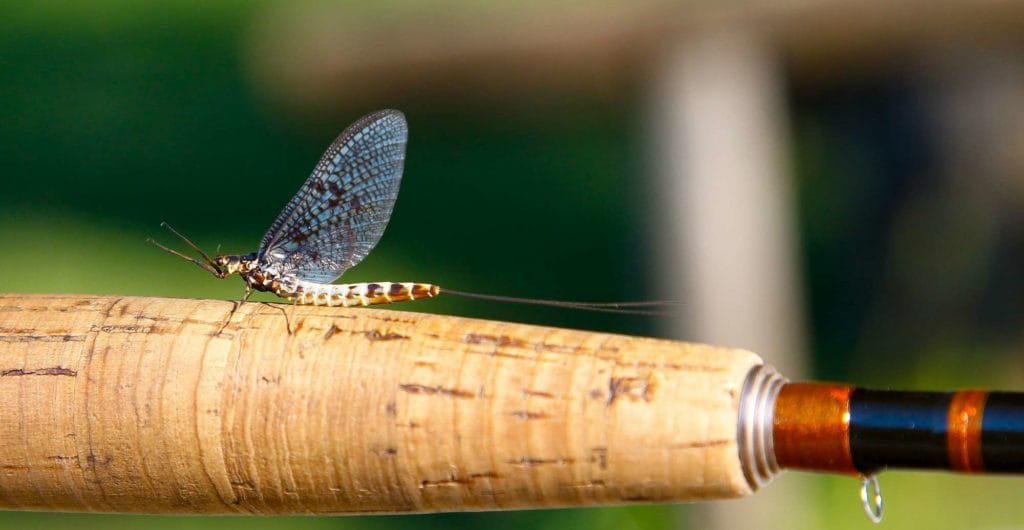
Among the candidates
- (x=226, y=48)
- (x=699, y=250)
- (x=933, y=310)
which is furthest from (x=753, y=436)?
(x=226, y=48)

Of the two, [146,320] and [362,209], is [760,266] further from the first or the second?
[146,320]

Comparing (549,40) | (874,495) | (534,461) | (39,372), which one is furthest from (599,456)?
(549,40)

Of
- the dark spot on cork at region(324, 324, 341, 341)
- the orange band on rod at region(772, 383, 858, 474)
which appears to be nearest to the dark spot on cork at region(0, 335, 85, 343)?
the dark spot on cork at region(324, 324, 341, 341)

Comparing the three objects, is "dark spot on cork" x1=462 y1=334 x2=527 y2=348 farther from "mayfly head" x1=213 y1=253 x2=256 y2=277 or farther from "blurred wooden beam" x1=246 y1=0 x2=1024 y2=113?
"blurred wooden beam" x1=246 y1=0 x2=1024 y2=113

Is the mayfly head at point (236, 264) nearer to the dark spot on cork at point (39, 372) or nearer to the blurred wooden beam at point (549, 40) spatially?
the dark spot on cork at point (39, 372)

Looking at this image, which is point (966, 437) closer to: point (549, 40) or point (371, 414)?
Result: point (371, 414)

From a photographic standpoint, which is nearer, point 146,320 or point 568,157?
point 146,320
